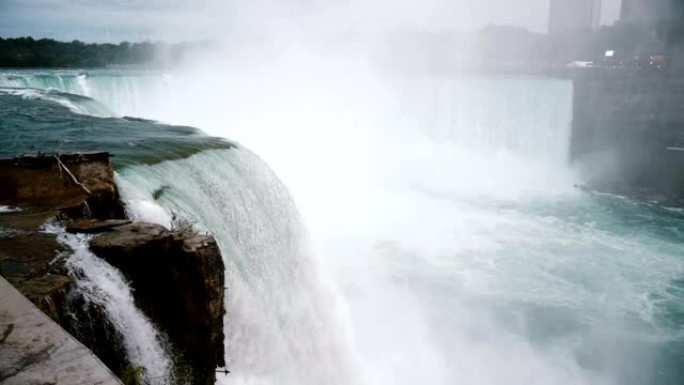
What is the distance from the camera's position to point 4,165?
5695mm

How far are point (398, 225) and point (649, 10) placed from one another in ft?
135

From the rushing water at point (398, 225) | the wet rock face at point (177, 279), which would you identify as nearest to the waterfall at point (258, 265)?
the rushing water at point (398, 225)

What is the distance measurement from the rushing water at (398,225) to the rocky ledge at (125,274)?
3.24 ft

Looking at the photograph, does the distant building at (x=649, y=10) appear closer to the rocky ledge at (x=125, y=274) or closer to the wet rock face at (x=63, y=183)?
the wet rock face at (x=63, y=183)

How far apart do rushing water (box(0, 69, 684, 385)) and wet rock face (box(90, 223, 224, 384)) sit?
3.55 ft

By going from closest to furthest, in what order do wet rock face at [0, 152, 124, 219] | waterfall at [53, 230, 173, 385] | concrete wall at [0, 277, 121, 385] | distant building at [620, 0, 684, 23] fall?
concrete wall at [0, 277, 121, 385]
waterfall at [53, 230, 173, 385]
wet rock face at [0, 152, 124, 219]
distant building at [620, 0, 684, 23]

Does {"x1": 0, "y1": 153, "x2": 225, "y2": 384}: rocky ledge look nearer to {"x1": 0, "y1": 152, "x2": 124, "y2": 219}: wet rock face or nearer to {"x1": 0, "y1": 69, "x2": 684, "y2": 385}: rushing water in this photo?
{"x1": 0, "y1": 152, "x2": 124, "y2": 219}: wet rock face

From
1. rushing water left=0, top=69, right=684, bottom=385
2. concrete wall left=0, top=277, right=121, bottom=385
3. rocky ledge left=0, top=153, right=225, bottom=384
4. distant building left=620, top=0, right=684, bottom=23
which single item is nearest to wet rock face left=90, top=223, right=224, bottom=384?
rocky ledge left=0, top=153, right=225, bottom=384

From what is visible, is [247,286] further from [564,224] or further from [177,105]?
[177,105]

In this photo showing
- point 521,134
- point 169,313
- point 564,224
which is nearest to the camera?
point 169,313

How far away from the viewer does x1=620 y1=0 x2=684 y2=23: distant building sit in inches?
1670

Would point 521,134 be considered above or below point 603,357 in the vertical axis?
above

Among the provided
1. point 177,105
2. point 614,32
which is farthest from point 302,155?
point 614,32

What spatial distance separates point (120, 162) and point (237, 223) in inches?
77.7
